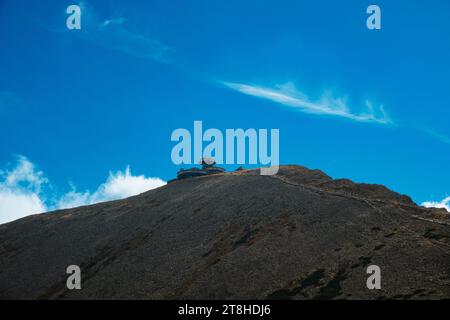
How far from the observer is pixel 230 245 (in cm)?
7038

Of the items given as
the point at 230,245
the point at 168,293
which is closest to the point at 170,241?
the point at 230,245

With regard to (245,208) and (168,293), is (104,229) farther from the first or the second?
(168,293)

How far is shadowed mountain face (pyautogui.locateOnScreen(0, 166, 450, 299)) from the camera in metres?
52.7

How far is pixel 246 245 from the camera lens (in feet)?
224

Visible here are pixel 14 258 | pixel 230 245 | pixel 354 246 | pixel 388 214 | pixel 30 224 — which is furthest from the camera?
pixel 30 224

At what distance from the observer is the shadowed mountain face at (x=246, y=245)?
52.7 metres

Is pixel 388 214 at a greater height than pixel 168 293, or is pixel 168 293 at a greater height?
pixel 388 214

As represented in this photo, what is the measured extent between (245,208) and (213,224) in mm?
6295

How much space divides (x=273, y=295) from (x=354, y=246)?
39.1 ft
